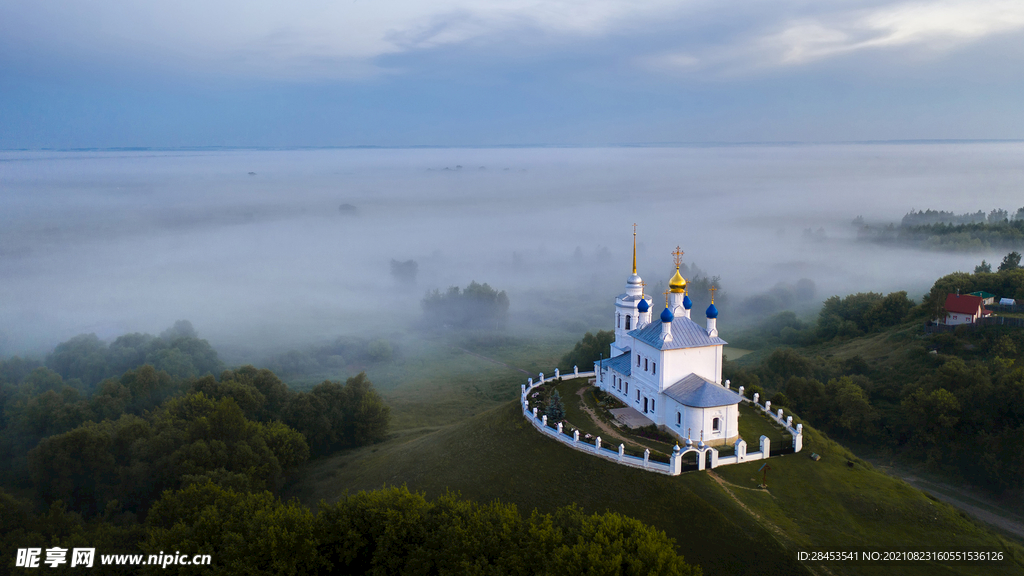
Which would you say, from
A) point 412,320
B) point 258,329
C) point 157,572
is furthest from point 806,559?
point 258,329

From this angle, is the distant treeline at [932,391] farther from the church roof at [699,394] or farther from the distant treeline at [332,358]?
the distant treeline at [332,358]

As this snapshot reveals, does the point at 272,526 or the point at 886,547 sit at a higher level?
the point at 272,526

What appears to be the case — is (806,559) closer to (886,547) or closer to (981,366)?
(886,547)

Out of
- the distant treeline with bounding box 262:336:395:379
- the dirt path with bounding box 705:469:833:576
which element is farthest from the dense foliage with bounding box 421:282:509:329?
the dirt path with bounding box 705:469:833:576

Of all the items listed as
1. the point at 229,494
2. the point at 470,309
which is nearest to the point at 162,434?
the point at 229,494

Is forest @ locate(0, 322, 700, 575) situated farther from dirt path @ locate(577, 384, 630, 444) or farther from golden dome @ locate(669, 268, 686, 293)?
golden dome @ locate(669, 268, 686, 293)
